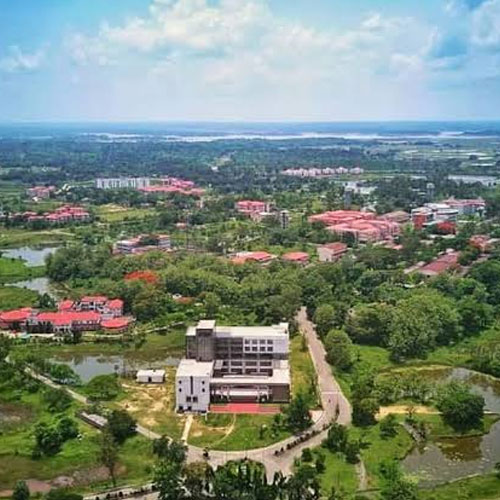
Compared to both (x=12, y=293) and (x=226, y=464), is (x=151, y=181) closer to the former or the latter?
(x=12, y=293)

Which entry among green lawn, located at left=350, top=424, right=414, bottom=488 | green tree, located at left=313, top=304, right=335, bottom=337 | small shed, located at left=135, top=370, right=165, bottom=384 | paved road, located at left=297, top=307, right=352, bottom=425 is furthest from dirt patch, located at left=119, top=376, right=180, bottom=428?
green tree, located at left=313, top=304, right=335, bottom=337

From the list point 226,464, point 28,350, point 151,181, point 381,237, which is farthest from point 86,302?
point 151,181

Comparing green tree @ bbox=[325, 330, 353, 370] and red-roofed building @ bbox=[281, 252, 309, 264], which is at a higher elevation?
green tree @ bbox=[325, 330, 353, 370]

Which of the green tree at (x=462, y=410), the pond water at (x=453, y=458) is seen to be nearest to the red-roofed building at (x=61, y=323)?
the green tree at (x=462, y=410)

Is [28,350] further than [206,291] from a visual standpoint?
No

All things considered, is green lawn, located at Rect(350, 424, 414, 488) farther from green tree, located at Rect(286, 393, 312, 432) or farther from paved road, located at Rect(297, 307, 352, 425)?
green tree, located at Rect(286, 393, 312, 432)

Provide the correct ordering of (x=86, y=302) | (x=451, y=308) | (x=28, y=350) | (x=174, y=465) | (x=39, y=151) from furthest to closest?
(x=39, y=151)
(x=86, y=302)
(x=451, y=308)
(x=28, y=350)
(x=174, y=465)

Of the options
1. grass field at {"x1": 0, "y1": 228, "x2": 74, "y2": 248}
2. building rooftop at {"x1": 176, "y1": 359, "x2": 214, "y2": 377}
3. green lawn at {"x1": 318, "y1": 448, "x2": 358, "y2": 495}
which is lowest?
grass field at {"x1": 0, "y1": 228, "x2": 74, "y2": 248}

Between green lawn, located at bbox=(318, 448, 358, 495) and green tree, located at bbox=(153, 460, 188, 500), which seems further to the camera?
green lawn, located at bbox=(318, 448, 358, 495)
